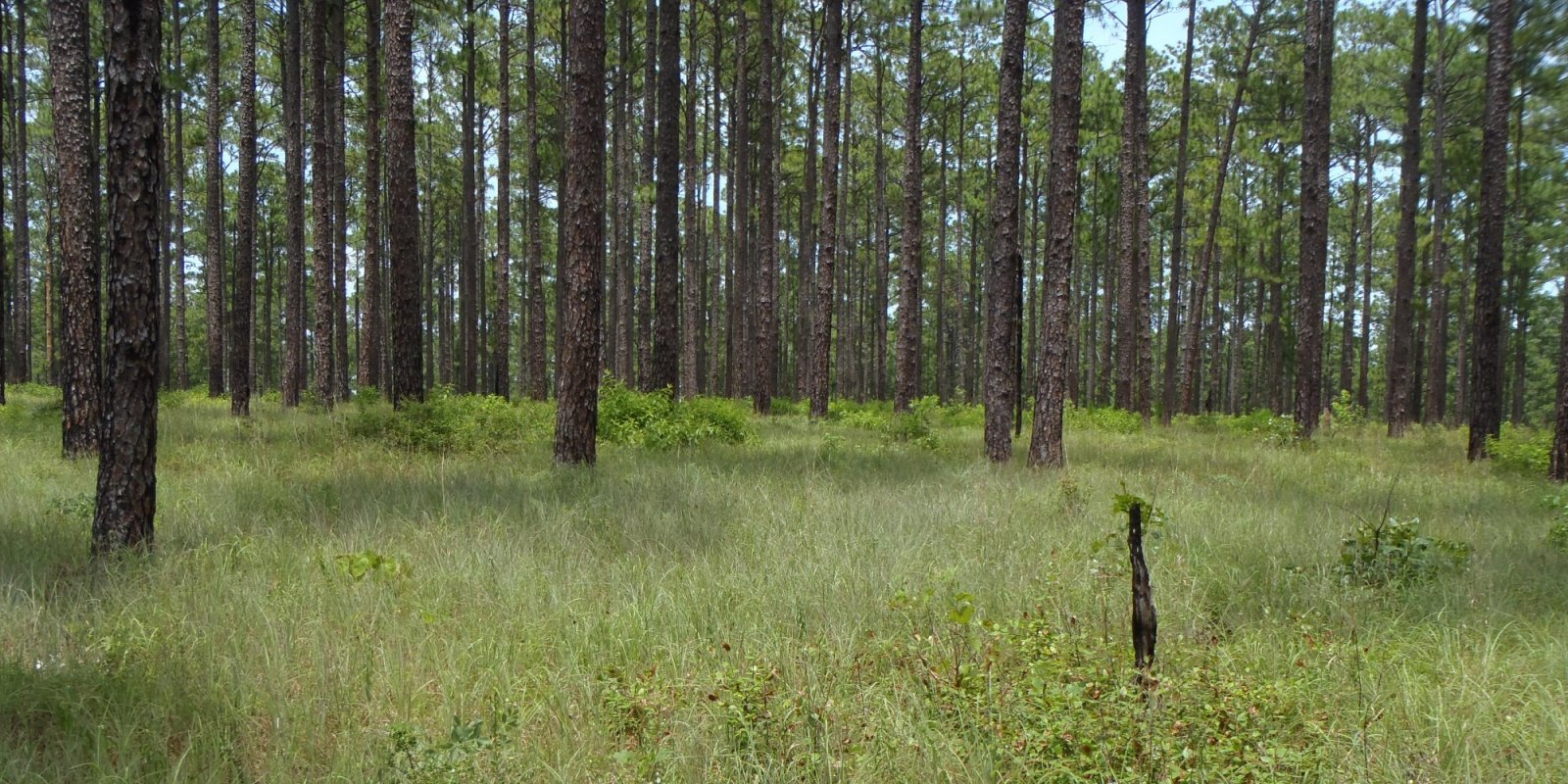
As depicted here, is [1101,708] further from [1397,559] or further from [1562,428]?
[1562,428]

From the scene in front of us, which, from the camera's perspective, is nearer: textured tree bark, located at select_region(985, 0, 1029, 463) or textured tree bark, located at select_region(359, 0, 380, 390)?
textured tree bark, located at select_region(985, 0, 1029, 463)

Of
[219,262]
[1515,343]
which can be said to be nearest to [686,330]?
[219,262]

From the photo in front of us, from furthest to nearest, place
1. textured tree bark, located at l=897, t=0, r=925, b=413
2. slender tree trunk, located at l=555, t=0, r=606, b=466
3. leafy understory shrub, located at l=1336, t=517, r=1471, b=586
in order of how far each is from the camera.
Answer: textured tree bark, located at l=897, t=0, r=925, b=413
slender tree trunk, located at l=555, t=0, r=606, b=466
leafy understory shrub, located at l=1336, t=517, r=1471, b=586

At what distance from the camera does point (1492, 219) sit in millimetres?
10219

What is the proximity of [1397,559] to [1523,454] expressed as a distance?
8811mm

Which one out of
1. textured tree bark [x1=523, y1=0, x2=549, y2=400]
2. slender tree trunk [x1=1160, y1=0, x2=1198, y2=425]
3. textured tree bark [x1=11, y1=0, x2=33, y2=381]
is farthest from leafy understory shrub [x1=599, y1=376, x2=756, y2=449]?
textured tree bark [x1=11, y1=0, x2=33, y2=381]

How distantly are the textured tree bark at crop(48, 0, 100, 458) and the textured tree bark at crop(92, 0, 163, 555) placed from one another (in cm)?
471

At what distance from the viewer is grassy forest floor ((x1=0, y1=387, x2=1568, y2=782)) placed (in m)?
2.35

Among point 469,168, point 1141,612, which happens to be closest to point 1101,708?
point 1141,612

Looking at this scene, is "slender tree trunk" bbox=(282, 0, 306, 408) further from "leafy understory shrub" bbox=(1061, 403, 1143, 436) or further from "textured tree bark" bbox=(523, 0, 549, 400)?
"leafy understory shrub" bbox=(1061, 403, 1143, 436)

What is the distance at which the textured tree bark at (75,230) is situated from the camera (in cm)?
749

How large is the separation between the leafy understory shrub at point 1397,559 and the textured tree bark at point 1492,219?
873 cm

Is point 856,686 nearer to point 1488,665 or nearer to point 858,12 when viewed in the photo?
point 1488,665

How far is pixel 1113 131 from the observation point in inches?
824
